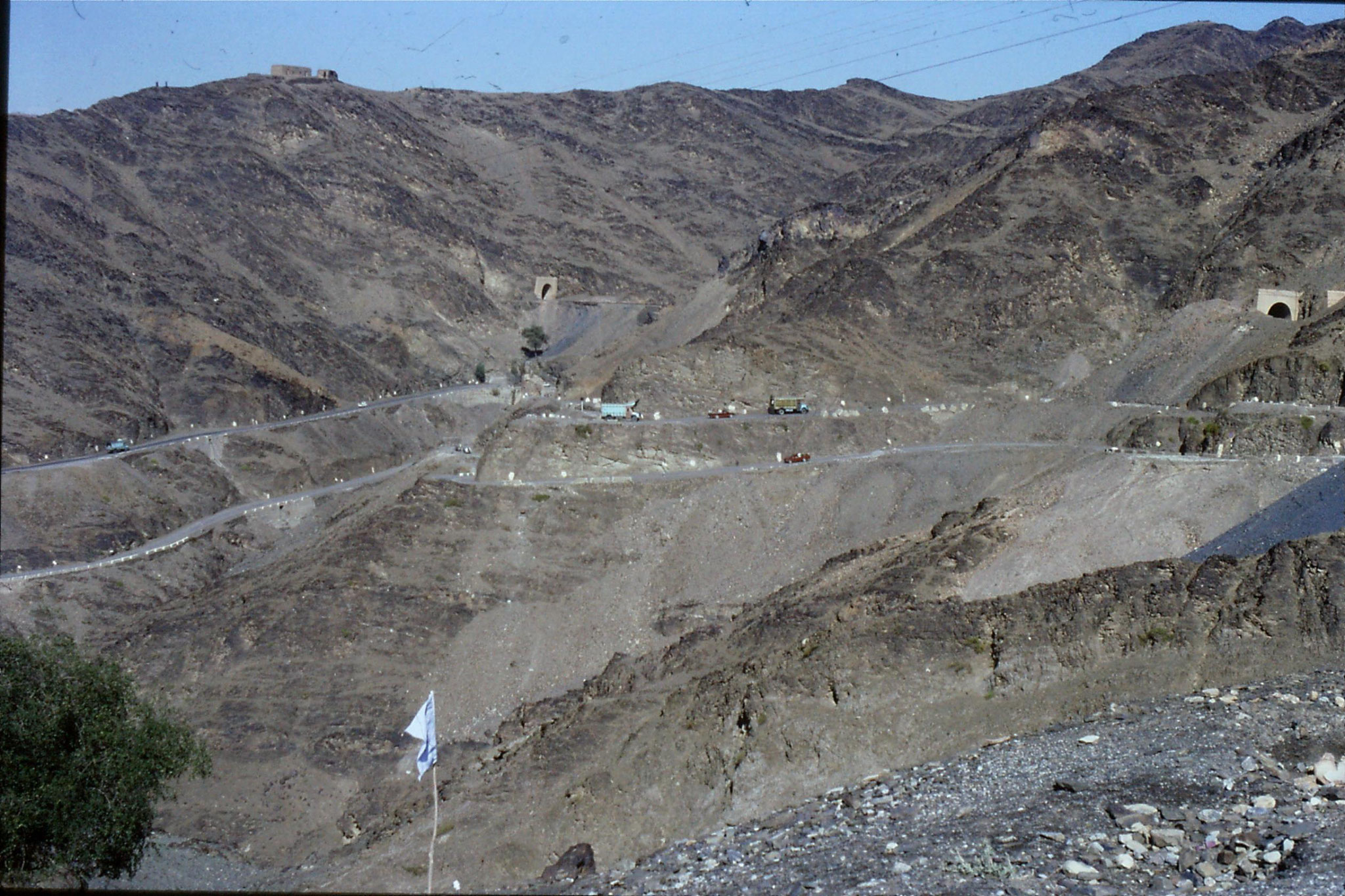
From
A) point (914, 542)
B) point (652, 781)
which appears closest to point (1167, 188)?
point (914, 542)

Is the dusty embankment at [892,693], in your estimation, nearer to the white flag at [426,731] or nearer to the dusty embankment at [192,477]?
the white flag at [426,731]

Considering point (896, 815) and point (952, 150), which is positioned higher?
point (952, 150)

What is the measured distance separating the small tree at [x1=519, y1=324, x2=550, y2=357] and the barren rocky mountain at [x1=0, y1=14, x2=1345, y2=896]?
159cm

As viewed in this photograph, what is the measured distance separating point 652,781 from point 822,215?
74099 millimetres

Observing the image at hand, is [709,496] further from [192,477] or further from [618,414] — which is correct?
[192,477]

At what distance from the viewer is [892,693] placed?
31656 mm

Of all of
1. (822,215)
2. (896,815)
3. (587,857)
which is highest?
(822,215)

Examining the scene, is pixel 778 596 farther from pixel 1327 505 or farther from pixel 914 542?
pixel 1327 505

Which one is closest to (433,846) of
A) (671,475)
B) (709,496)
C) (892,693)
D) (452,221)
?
(892,693)

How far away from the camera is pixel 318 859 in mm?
39344

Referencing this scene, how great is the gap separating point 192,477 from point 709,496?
34.9m

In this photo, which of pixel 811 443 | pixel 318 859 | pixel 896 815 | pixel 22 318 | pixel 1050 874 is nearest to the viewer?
pixel 1050 874

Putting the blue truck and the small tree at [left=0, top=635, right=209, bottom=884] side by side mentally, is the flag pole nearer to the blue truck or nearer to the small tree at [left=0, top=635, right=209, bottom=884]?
the small tree at [left=0, top=635, right=209, bottom=884]

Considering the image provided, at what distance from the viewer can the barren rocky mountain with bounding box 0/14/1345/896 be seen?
95.9ft
